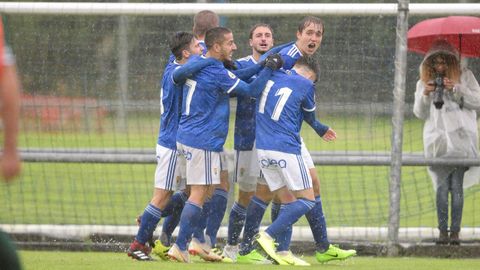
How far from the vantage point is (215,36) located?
27.1ft

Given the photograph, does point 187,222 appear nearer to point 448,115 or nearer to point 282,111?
point 282,111

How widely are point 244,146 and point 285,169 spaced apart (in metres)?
0.87

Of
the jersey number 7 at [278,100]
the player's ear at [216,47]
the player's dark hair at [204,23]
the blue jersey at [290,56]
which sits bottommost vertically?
the jersey number 7 at [278,100]

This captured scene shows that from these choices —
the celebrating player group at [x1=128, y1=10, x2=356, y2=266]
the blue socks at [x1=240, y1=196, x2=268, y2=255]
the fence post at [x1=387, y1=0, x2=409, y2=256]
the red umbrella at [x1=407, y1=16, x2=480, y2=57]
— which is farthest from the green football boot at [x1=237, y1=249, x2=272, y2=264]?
the red umbrella at [x1=407, y1=16, x2=480, y2=57]

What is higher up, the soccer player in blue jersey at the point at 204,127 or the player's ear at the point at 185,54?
the player's ear at the point at 185,54

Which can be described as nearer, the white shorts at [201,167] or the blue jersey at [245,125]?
the white shorts at [201,167]

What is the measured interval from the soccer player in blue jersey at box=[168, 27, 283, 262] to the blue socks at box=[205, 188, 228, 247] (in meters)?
0.55

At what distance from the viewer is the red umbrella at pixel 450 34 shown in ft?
32.2

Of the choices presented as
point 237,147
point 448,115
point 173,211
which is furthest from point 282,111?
point 448,115

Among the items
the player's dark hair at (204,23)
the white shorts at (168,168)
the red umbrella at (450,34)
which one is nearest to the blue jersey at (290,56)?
the player's dark hair at (204,23)

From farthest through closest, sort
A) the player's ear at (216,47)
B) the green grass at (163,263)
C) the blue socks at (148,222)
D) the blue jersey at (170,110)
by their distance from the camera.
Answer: the blue jersey at (170,110)
the blue socks at (148,222)
the player's ear at (216,47)
the green grass at (163,263)

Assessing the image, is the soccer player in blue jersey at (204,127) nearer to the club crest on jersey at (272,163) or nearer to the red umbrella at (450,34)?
the club crest on jersey at (272,163)

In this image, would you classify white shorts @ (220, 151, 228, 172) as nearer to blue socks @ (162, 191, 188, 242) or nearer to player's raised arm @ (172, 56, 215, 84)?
blue socks @ (162, 191, 188, 242)

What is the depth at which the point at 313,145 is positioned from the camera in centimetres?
1109
